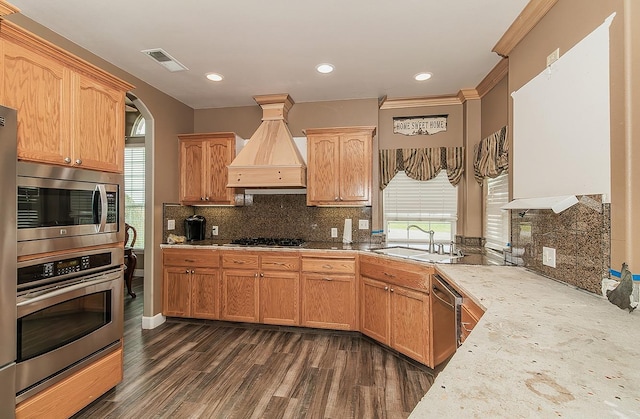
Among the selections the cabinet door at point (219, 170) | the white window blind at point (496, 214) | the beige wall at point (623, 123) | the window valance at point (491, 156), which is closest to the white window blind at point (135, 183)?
the cabinet door at point (219, 170)

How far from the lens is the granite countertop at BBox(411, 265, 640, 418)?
2.05ft

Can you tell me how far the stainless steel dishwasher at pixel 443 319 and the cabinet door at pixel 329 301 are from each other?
94 centimetres

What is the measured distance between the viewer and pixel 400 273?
274 cm

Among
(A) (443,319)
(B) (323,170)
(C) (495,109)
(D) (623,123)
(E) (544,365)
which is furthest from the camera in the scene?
(B) (323,170)

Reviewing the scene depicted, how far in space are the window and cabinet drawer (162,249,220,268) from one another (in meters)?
2.09

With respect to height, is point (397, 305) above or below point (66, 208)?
below

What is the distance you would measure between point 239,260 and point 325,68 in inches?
85.7

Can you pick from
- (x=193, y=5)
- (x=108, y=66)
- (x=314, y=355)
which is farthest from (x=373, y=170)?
(x=108, y=66)

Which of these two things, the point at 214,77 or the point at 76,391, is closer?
the point at 76,391

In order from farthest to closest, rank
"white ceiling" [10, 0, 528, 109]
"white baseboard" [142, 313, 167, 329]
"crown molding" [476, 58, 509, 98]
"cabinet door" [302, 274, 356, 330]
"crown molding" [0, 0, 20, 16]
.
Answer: "white baseboard" [142, 313, 167, 329]
"cabinet door" [302, 274, 356, 330]
"crown molding" [476, 58, 509, 98]
"white ceiling" [10, 0, 528, 109]
"crown molding" [0, 0, 20, 16]

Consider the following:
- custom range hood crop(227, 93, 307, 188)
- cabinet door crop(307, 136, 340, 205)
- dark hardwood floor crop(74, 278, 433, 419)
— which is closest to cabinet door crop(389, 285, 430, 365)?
dark hardwood floor crop(74, 278, 433, 419)

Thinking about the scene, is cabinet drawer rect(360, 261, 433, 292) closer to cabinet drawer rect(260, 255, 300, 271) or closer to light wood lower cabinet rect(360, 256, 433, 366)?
light wood lower cabinet rect(360, 256, 433, 366)

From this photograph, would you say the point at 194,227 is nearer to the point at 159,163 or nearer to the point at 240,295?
the point at 159,163

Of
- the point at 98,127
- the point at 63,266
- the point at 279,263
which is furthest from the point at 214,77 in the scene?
the point at 63,266
